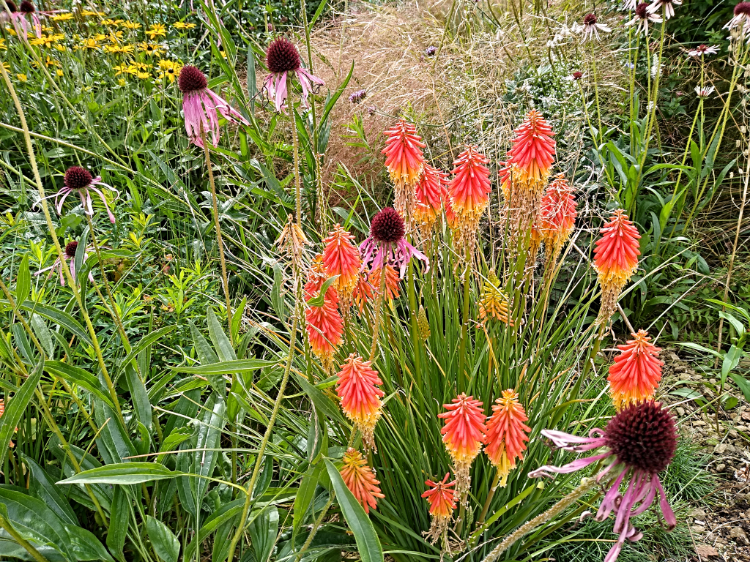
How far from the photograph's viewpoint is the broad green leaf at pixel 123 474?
1.17 meters

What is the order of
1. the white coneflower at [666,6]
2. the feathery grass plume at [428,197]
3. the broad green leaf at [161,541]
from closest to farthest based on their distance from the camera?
the broad green leaf at [161,541] < the feathery grass plume at [428,197] < the white coneflower at [666,6]

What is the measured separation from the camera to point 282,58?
127 cm

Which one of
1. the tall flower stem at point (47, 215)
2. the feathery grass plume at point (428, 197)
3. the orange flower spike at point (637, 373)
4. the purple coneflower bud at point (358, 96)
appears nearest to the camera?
the tall flower stem at point (47, 215)

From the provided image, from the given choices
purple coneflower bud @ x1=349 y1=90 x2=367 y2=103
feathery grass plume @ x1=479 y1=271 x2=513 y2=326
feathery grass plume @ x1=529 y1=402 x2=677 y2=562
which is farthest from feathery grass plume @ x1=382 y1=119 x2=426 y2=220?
purple coneflower bud @ x1=349 y1=90 x2=367 y2=103

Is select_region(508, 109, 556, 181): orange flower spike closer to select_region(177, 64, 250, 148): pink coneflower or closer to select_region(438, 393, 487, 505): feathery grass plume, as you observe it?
select_region(438, 393, 487, 505): feathery grass plume

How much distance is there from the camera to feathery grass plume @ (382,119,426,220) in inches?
56.6

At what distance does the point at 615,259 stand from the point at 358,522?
0.91 metres

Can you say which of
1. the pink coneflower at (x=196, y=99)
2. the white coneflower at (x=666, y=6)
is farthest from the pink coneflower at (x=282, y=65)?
the white coneflower at (x=666, y=6)

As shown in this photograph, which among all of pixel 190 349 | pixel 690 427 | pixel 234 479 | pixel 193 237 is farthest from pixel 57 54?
pixel 690 427

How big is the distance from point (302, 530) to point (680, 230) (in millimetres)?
2641

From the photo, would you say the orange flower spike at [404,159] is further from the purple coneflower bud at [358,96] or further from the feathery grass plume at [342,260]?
the purple coneflower bud at [358,96]

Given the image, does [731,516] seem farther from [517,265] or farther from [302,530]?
[302,530]

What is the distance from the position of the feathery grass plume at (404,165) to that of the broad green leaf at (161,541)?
1.01m

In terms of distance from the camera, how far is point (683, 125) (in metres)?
3.58
